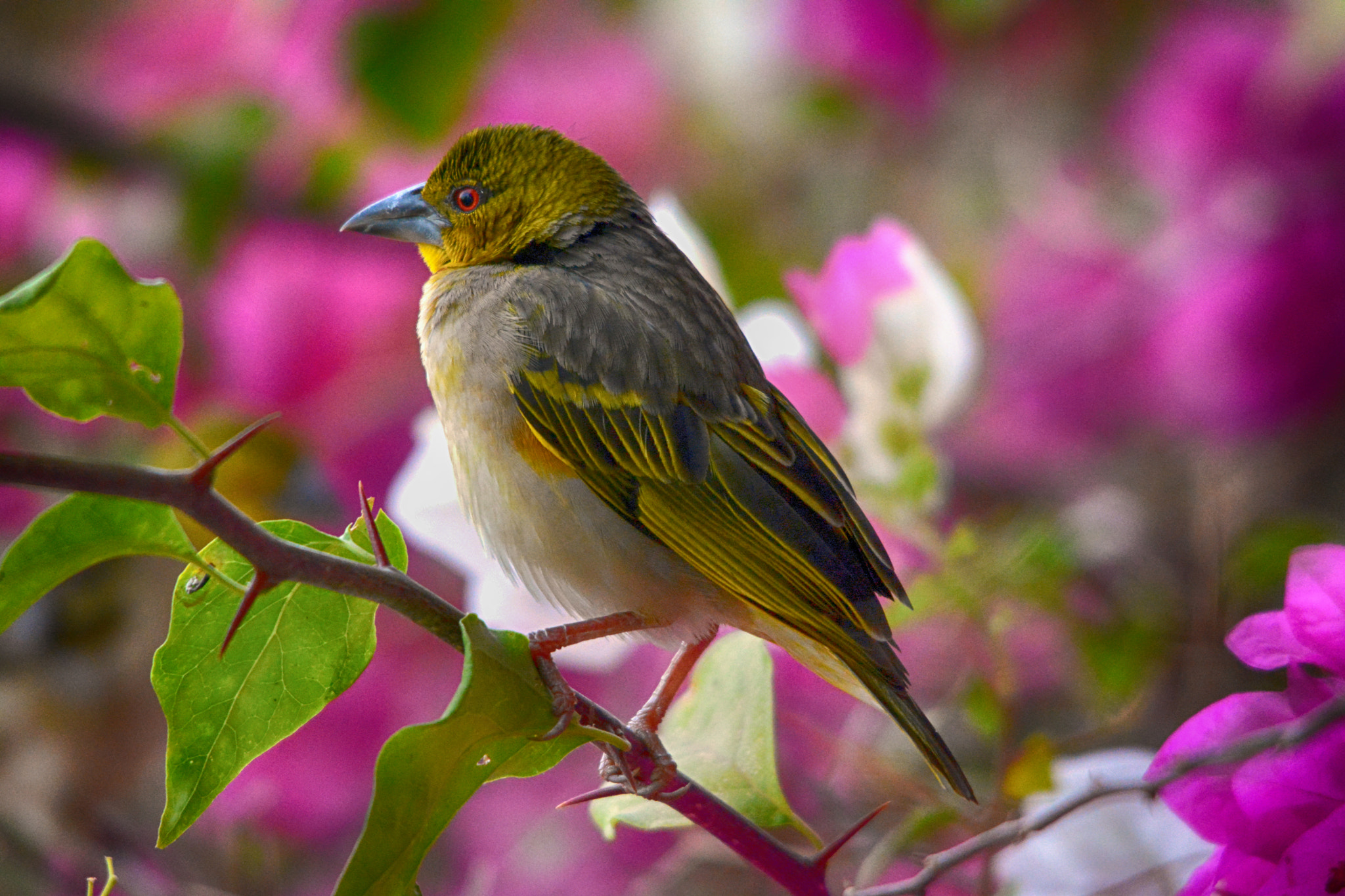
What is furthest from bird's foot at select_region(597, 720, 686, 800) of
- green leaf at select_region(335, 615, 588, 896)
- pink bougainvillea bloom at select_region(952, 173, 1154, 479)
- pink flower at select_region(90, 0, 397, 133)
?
pink bougainvillea bloom at select_region(952, 173, 1154, 479)

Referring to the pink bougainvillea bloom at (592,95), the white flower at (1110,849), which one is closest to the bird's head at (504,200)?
the white flower at (1110,849)

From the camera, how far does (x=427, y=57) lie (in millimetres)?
1337

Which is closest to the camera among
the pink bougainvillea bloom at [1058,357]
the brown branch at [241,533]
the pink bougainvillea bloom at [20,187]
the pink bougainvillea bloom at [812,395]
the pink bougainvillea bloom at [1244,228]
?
the brown branch at [241,533]

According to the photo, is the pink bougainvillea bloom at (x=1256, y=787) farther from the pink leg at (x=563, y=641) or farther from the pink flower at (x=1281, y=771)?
the pink leg at (x=563, y=641)

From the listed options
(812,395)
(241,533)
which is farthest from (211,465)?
(812,395)

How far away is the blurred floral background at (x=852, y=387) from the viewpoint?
0.90 meters

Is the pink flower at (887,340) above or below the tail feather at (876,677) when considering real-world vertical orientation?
above

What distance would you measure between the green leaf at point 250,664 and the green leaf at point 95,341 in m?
0.09

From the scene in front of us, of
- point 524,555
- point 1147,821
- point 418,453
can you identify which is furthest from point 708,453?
point 1147,821

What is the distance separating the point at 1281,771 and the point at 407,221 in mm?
732

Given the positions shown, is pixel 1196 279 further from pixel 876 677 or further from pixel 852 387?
A: pixel 876 677

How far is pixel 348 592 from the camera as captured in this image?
1.49ft

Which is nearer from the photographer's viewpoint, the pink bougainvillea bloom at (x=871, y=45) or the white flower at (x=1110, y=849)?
the white flower at (x=1110, y=849)

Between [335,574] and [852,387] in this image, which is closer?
[335,574]
